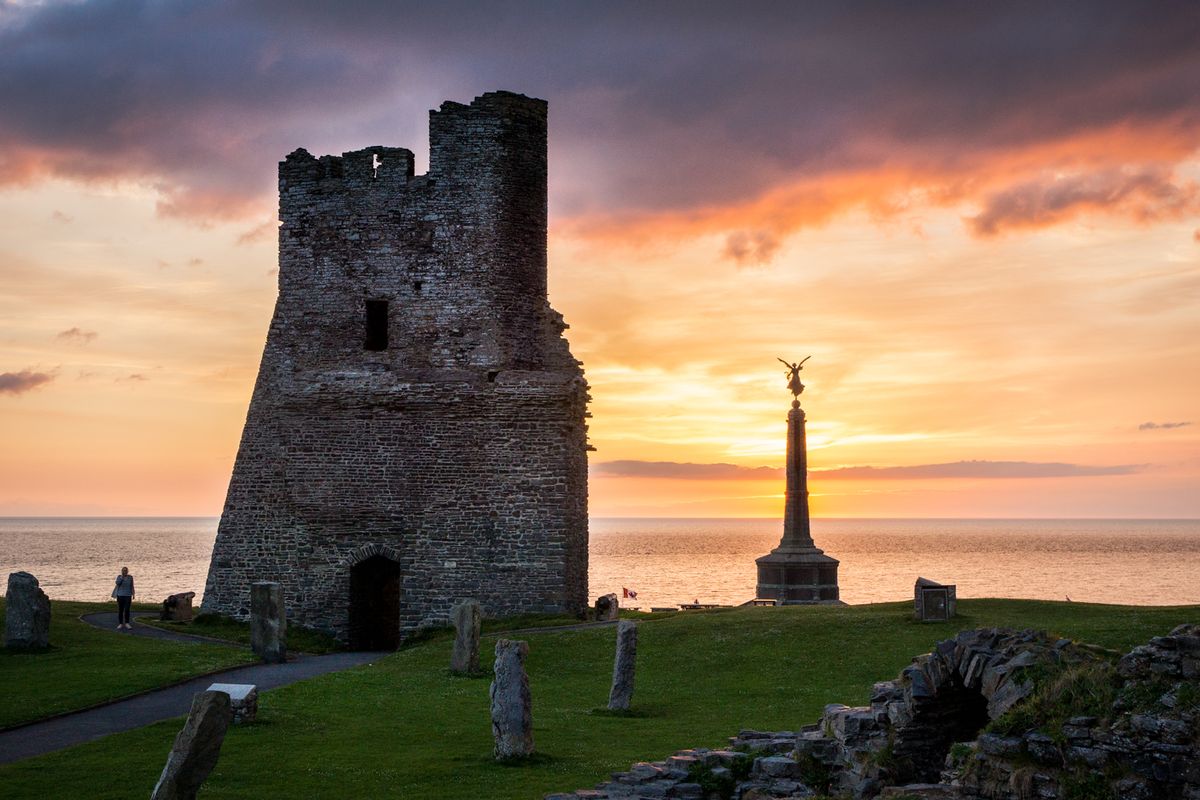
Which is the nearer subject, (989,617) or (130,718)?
(130,718)

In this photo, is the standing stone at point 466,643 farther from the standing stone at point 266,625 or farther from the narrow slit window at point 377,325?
the narrow slit window at point 377,325

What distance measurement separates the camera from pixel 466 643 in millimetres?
24656

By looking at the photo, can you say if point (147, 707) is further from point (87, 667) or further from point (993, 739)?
point (993, 739)

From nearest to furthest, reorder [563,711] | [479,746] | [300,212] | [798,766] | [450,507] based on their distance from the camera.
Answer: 1. [798,766]
2. [479,746]
3. [563,711]
4. [450,507]
5. [300,212]

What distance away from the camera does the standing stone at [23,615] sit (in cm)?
2486

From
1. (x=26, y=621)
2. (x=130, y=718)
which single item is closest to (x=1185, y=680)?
(x=130, y=718)

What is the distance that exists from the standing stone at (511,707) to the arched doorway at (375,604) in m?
16.5

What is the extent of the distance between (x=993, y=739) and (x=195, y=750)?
823 cm

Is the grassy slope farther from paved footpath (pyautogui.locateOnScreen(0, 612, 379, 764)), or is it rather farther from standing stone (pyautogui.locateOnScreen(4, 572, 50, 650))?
standing stone (pyautogui.locateOnScreen(4, 572, 50, 650))

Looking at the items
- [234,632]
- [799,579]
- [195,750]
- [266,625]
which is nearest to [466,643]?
[266,625]

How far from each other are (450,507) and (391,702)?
37.8 ft

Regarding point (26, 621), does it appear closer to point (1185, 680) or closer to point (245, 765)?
point (245, 765)

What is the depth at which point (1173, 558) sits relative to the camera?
144500 millimetres

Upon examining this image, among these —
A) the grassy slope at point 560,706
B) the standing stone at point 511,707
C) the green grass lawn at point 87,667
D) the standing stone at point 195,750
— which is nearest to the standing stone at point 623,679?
the grassy slope at point 560,706
